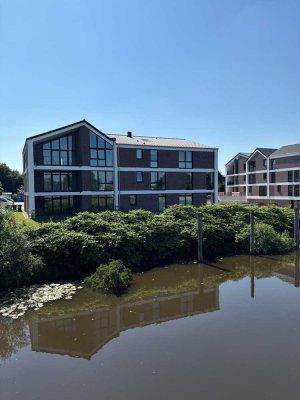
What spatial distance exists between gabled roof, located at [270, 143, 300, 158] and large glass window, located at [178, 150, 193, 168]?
1565cm

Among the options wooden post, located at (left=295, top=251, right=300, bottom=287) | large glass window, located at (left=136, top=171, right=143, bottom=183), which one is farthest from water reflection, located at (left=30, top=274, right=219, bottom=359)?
large glass window, located at (left=136, top=171, right=143, bottom=183)

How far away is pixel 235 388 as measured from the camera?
7258 millimetres

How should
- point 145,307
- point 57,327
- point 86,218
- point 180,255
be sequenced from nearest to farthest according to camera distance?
point 57,327 < point 145,307 < point 86,218 < point 180,255

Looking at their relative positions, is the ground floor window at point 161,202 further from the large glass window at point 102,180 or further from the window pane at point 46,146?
the window pane at point 46,146

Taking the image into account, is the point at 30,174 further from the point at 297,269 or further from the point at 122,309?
the point at 297,269

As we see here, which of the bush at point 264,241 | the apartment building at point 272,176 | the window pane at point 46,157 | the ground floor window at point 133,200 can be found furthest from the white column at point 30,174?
the apartment building at point 272,176

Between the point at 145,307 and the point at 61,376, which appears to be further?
the point at 145,307

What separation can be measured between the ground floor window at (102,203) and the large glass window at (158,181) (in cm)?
493

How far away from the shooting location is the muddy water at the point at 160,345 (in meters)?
7.38

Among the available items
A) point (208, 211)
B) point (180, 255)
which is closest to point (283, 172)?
point (208, 211)

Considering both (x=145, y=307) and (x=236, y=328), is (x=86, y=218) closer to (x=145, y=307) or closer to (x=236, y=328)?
(x=145, y=307)

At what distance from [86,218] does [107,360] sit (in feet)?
31.9

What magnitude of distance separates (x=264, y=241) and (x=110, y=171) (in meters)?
17.8

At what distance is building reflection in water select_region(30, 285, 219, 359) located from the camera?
31.6ft
